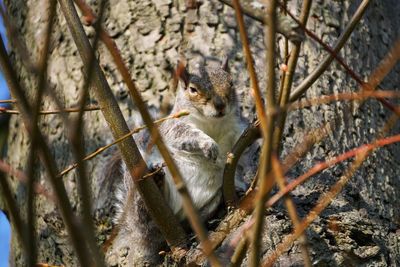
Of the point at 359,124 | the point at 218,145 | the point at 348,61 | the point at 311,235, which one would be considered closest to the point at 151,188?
the point at 311,235

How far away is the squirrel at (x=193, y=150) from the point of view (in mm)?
2102

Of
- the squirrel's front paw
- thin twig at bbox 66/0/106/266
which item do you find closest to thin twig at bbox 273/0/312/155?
thin twig at bbox 66/0/106/266

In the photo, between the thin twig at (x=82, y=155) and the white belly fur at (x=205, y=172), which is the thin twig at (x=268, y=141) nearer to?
the thin twig at (x=82, y=155)

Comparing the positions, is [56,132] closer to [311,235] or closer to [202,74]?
[202,74]

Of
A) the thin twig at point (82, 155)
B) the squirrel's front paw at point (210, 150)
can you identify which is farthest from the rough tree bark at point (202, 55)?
the thin twig at point (82, 155)

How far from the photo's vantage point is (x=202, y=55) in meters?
2.47

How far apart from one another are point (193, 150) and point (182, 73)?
0.28 metres

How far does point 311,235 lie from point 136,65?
3.06 ft

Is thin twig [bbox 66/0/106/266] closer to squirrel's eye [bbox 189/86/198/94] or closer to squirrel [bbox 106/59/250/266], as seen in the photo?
squirrel [bbox 106/59/250/266]

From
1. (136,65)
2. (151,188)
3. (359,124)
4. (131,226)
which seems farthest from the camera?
(136,65)

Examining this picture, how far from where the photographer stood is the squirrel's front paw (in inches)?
88.7

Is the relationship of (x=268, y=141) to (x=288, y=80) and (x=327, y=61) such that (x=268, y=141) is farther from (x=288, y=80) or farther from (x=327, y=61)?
(x=327, y=61)

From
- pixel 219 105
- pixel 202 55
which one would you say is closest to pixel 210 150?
pixel 219 105

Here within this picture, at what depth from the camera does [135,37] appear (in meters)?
2.49
